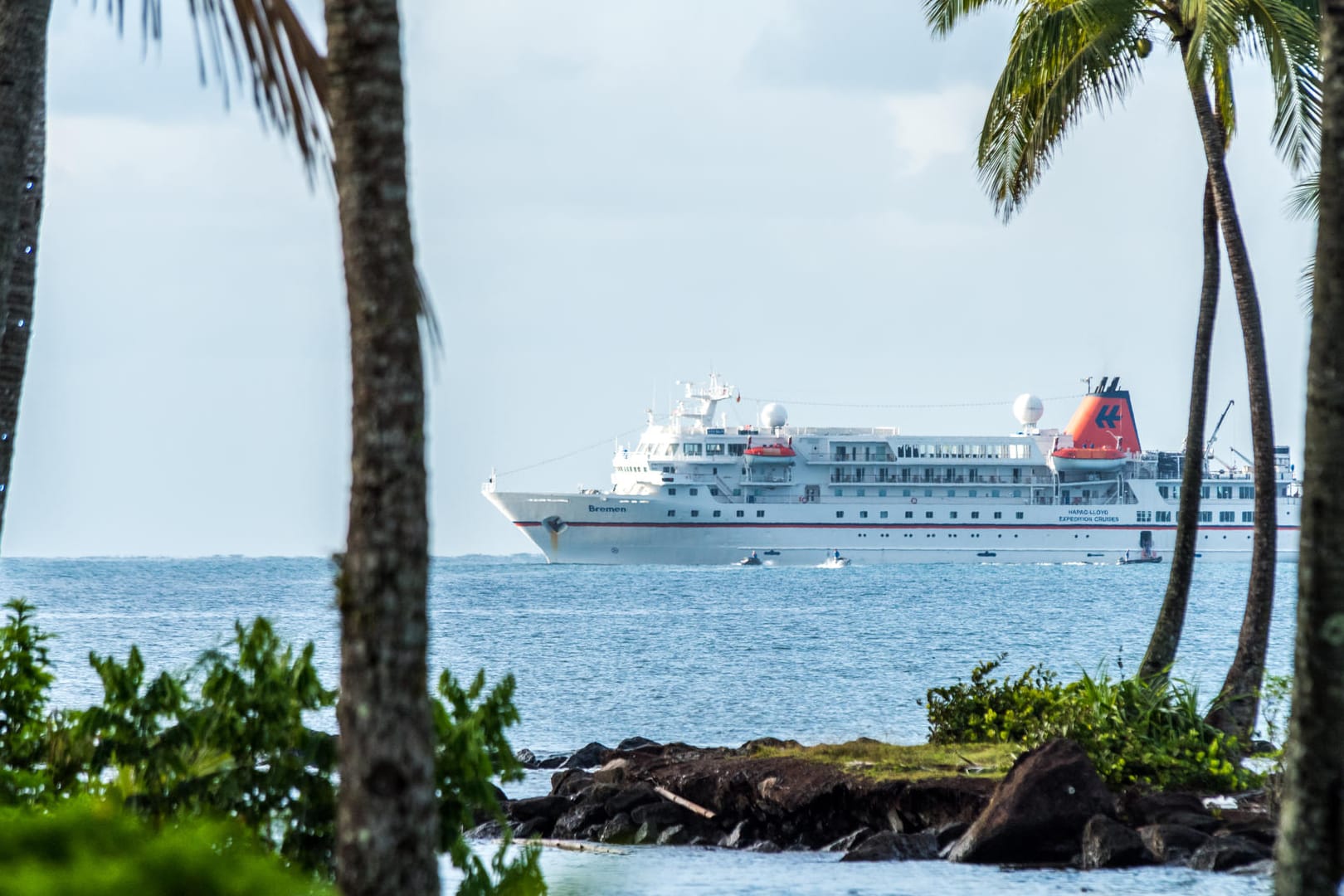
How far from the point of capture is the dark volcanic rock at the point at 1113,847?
7.23 meters

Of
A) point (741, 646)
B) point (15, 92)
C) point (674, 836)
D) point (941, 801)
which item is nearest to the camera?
point (15, 92)

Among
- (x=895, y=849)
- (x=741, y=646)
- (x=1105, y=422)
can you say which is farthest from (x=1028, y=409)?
(x=895, y=849)

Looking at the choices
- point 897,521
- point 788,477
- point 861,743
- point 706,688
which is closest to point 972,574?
point 897,521

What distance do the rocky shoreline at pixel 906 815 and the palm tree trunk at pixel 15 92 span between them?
15.9 feet

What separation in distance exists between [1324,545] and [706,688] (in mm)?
17488

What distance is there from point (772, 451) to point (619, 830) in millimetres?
53650

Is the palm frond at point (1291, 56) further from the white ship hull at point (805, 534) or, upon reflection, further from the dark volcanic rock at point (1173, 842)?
the white ship hull at point (805, 534)

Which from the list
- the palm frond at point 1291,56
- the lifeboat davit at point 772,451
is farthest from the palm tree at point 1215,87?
the lifeboat davit at point 772,451

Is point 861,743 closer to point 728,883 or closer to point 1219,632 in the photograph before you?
point 728,883

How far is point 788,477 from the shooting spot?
Answer: 63.0m

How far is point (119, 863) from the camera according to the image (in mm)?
2555

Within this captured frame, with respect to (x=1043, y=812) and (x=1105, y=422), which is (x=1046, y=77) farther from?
(x=1105, y=422)

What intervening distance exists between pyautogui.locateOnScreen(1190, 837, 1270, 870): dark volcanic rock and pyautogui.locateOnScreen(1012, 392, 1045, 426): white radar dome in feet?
208

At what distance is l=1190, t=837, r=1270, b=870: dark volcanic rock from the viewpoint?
7.01 meters
